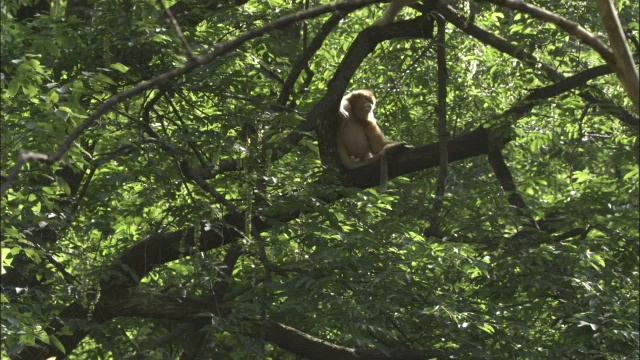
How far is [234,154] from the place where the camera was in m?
6.79

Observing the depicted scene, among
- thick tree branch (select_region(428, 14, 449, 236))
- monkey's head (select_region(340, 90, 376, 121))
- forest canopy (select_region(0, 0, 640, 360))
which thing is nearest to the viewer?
forest canopy (select_region(0, 0, 640, 360))

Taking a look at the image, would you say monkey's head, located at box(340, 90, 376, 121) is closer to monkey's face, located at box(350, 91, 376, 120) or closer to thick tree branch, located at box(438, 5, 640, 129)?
monkey's face, located at box(350, 91, 376, 120)

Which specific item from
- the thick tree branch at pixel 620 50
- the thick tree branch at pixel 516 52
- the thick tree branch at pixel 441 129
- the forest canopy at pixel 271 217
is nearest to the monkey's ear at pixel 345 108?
the forest canopy at pixel 271 217

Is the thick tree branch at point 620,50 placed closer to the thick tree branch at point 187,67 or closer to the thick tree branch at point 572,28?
the thick tree branch at point 572,28

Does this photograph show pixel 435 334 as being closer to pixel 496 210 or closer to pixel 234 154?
pixel 496 210

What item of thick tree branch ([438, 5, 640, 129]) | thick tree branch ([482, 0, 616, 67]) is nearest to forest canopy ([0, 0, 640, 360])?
thick tree branch ([438, 5, 640, 129])

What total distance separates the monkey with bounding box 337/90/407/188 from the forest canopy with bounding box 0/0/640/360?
0.28 metres

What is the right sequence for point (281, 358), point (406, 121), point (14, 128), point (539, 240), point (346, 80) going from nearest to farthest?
1. point (14, 128)
2. point (346, 80)
3. point (539, 240)
4. point (281, 358)
5. point (406, 121)

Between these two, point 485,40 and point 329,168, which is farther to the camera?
point 485,40

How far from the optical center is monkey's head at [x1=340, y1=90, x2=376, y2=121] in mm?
8617

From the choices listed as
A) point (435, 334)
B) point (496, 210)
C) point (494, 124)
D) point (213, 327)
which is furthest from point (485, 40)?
point (213, 327)

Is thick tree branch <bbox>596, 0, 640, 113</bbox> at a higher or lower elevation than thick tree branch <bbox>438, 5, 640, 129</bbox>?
lower

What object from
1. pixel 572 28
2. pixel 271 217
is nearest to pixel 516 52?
pixel 271 217

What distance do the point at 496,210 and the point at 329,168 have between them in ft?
4.64
